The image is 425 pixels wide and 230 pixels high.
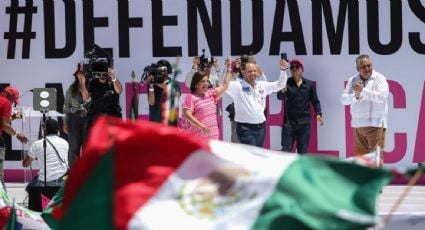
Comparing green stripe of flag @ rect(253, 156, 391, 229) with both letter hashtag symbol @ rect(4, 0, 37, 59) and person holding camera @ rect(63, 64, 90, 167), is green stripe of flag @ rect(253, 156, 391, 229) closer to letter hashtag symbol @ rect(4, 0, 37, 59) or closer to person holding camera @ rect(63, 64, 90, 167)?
person holding camera @ rect(63, 64, 90, 167)

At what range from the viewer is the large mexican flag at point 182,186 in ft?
13.7

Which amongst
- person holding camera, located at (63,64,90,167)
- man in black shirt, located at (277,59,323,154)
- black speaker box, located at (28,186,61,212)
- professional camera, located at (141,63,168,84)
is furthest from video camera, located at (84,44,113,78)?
black speaker box, located at (28,186,61,212)

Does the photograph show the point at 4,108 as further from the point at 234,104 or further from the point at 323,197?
the point at 323,197

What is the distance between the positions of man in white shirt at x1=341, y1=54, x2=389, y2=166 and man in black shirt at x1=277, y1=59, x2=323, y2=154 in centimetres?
94

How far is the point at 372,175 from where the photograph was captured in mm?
4156

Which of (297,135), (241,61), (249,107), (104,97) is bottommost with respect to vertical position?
(297,135)

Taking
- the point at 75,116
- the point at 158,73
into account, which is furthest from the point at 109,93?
the point at 75,116

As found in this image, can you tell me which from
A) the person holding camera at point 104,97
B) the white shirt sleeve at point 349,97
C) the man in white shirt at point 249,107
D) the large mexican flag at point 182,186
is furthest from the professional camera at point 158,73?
the large mexican flag at point 182,186

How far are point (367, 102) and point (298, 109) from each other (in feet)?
4.36

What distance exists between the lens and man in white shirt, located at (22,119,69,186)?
11.4 metres

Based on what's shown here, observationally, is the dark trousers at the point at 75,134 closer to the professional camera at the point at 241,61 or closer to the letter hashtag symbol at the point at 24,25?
the letter hashtag symbol at the point at 24,25

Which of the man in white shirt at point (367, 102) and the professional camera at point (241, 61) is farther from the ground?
the professional camera at point (241, 61)

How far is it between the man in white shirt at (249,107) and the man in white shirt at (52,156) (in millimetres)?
2322

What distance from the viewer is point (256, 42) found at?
48.9 ft
